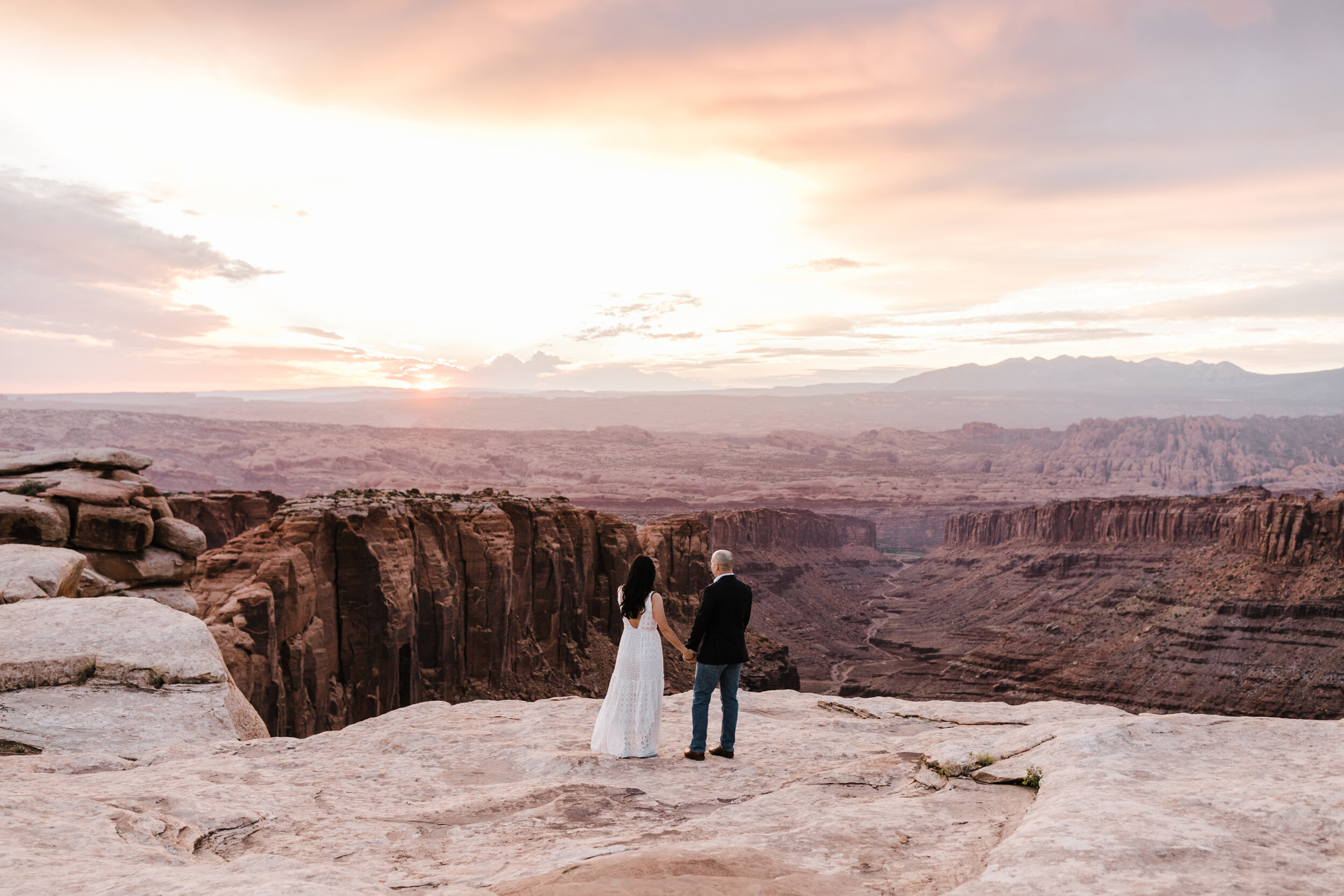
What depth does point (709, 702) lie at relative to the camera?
9016 millimetres

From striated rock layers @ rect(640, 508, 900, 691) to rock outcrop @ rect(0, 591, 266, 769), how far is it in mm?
41375

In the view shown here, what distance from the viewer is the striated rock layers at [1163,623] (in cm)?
5784

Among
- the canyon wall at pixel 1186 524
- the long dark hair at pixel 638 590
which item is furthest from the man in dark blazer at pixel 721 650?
the canyon wall at pixel 1186 524

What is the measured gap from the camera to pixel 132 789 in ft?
23.4

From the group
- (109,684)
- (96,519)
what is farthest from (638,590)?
(96,519)

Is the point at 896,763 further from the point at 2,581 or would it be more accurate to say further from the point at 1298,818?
the point at 2,581

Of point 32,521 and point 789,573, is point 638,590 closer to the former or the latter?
point 32,521

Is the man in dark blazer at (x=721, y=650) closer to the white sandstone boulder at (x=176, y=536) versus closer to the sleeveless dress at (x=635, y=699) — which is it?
the sleeveless dress at (x=635, y=699)

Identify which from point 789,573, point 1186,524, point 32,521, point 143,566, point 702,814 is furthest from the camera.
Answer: point 789,573

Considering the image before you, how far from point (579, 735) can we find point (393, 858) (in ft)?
14.6

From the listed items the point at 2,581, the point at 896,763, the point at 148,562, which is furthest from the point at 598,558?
the point at 896,763

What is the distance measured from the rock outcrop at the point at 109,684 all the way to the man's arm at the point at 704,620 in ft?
18.3

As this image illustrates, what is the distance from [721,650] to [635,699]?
1.03 meters

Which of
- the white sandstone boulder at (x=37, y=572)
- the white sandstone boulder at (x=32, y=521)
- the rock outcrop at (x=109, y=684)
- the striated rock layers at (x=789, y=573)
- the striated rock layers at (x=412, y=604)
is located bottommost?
the striated rock layers at (x=789, y=573)
